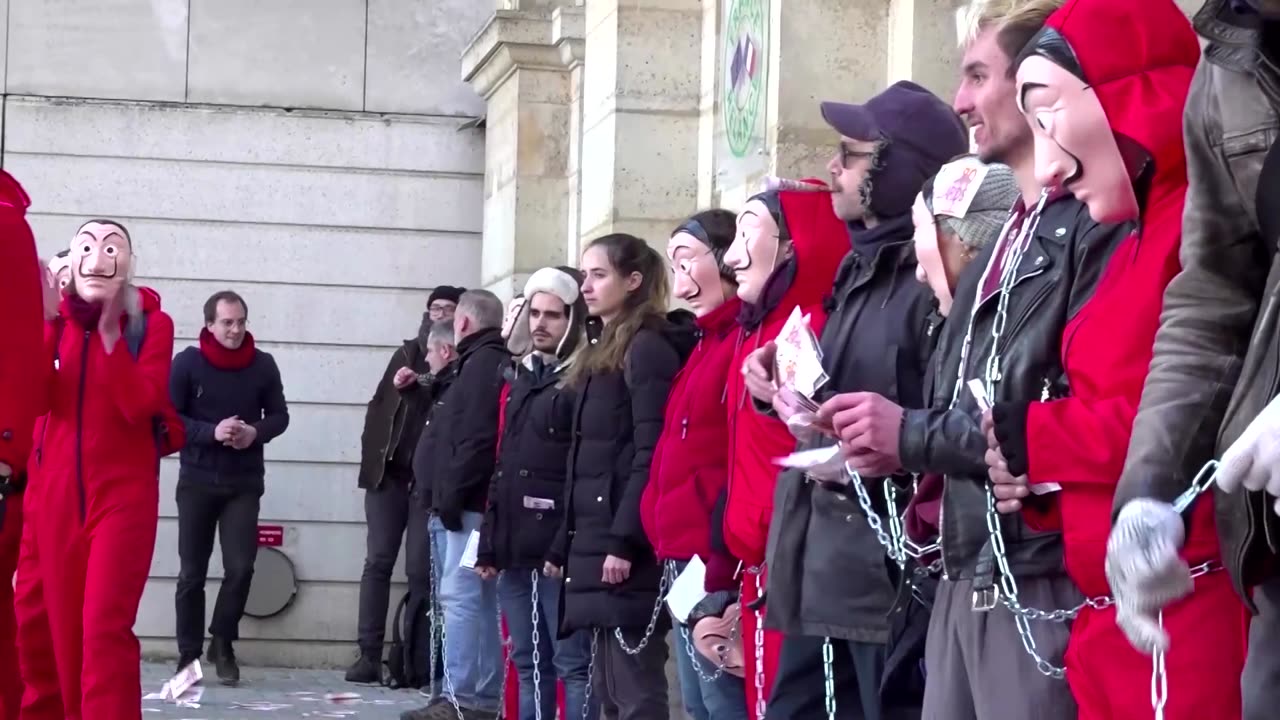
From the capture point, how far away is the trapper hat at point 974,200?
421 cm

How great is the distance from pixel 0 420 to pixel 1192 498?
408 centimetres

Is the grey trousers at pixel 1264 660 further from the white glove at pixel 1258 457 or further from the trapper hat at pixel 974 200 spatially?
the trapper hat at pixel 974 200

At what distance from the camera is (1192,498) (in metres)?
2.67

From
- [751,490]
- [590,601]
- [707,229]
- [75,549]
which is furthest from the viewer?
[75,549]

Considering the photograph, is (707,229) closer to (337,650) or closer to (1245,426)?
(1245,426)

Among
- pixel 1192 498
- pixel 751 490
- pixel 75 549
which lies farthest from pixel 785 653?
pixel 75 549

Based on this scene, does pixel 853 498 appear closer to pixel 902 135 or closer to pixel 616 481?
pixel 902 135

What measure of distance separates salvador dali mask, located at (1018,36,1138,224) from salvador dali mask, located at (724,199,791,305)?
2.26 m

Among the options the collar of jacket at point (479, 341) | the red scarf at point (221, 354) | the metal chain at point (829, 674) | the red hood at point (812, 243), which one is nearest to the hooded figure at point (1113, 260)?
the metal chain at point (829, 674)

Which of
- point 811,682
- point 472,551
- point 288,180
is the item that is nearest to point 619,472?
point 472,551

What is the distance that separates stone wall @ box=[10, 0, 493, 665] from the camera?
13.2 metres

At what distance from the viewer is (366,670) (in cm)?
1201

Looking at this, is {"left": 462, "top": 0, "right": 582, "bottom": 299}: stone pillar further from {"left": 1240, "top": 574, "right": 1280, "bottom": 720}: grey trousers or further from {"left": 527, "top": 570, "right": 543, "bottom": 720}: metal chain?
{"left": 1240, "top": 574, "right": 1280, "bottom": 720}: grey trousers

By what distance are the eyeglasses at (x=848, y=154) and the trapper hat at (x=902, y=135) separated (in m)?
0.03
